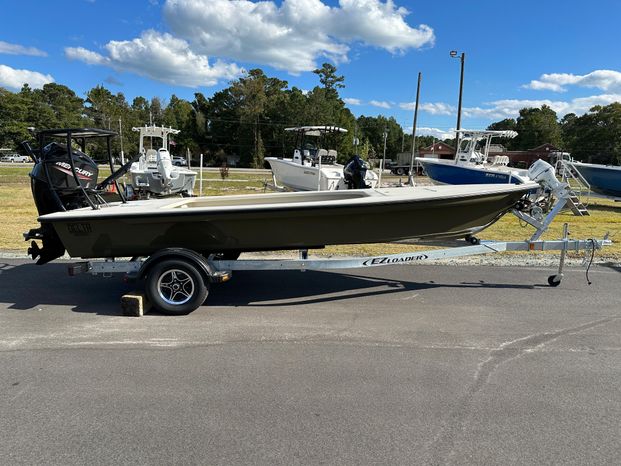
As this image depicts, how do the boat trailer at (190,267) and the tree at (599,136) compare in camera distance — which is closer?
the boat trailer at (190,267)

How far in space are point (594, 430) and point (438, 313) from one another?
2047 millimetres

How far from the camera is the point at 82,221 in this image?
179 inches

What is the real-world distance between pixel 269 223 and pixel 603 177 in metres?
15.6

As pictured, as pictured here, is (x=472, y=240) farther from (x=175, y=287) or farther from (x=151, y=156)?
(x=151, y=156)

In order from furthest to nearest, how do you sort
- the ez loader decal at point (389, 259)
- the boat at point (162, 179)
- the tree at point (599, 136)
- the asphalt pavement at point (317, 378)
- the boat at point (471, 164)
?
the tree at point (599, 136)
the boat at point (471, 164)
the boat at point (162, 179)
the ez loader decal at point (389, 259)
the asphalt pavement at point (317, 378)

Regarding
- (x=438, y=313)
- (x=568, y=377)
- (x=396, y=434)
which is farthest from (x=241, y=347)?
(x=568, y=377)

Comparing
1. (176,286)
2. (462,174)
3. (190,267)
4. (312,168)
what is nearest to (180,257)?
(190,267)

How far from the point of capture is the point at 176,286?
4562 millimetres

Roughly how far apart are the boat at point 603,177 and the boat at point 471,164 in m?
2.39

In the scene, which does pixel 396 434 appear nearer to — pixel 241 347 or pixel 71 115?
pixel 241 347

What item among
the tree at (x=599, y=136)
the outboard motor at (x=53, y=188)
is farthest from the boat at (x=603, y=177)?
the tree at (x=599, y=136)

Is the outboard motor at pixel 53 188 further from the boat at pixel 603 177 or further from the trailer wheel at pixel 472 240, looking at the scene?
the boat at pixel 603 177

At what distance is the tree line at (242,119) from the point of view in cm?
5944

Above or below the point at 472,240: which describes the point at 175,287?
below
